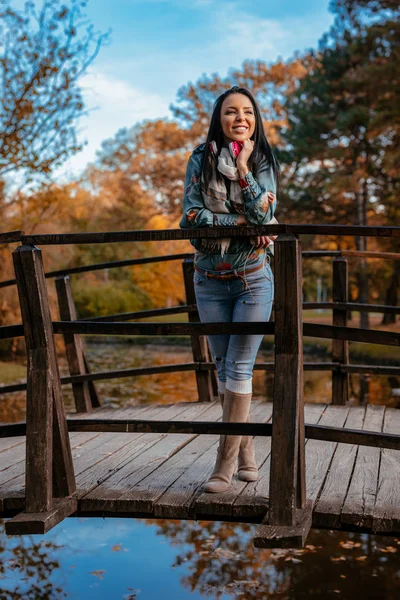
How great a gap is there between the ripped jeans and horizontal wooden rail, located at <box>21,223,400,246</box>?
0.31 meters

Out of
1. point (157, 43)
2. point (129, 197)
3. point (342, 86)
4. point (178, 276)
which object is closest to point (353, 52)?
point (342, 86)

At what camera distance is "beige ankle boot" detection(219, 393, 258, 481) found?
366 centimetres

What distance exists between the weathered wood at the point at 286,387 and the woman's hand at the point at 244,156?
16.1 inches

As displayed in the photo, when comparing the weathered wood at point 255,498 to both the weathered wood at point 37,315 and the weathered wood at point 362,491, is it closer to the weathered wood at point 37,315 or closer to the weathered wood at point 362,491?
the weathered wood at point 362,491

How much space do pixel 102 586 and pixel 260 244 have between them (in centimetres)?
329

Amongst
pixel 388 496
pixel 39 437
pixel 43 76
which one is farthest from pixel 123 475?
pixel 43 76

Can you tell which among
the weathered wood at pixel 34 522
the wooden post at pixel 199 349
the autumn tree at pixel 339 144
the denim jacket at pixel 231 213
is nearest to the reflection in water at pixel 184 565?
the wooden post at pixel 199 349

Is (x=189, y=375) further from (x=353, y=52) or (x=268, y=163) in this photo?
(x=268, y=163)

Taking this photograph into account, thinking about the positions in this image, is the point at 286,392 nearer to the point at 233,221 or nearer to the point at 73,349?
the point at 233,221

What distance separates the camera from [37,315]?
3275mm

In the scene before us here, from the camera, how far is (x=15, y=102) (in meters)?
14.0

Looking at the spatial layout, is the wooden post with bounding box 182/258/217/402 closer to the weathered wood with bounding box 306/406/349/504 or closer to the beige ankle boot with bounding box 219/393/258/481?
the weathered wood with bounding box 306/406/349/504

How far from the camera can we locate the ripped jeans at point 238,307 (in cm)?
336

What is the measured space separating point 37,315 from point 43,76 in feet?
39.3
